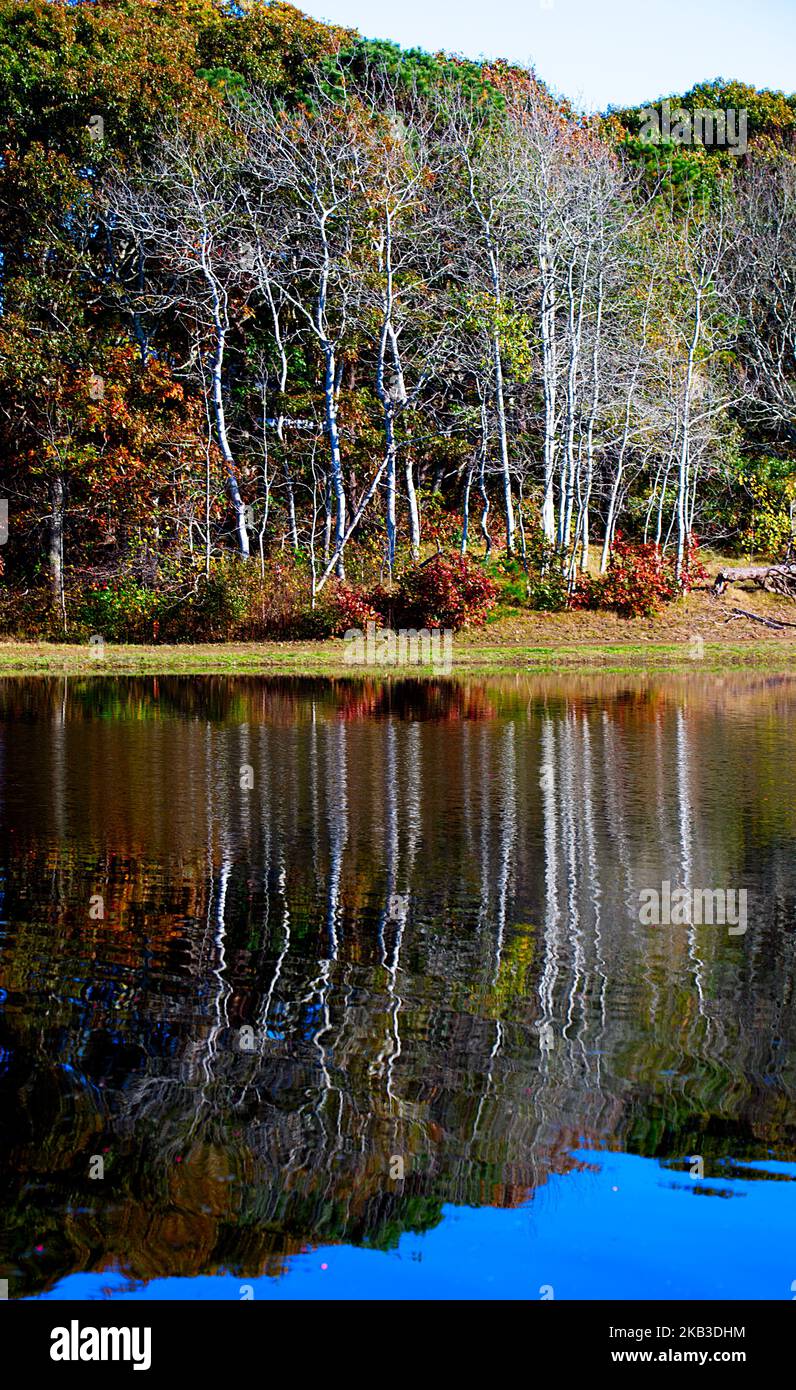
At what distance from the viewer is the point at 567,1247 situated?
207 inches

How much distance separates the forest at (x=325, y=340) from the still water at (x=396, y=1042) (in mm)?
21326

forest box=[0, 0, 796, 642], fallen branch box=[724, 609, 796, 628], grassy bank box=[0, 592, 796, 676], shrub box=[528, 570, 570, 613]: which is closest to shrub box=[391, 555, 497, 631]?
forest box=[0, 0, 796, 642]

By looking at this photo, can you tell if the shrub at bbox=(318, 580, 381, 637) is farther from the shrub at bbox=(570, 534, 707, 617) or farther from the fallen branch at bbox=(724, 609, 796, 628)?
the fallen branch at bbox=(724, 609, 796, 628)

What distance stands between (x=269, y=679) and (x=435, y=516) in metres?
15.0

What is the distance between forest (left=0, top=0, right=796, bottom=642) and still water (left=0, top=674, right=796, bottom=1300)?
21.3 m

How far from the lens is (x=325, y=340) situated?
37.1m

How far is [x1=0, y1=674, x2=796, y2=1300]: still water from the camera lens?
5285mm

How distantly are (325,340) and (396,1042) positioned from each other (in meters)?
32.0

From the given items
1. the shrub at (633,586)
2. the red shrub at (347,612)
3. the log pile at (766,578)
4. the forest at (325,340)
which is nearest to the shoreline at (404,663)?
the red shrub at (347,612)

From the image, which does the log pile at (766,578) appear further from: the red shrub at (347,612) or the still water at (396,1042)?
the still water at (396,1042)

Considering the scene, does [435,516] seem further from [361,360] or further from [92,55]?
[92,55]

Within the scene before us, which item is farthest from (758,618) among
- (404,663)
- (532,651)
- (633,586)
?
(404,663)
